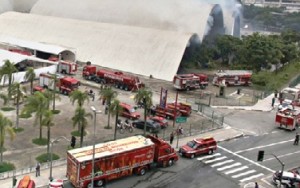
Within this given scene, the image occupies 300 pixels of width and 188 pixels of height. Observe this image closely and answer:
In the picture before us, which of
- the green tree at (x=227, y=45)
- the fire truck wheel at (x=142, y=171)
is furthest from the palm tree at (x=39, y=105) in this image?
the green tree at (x=227, y=45)

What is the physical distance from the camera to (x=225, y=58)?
298 feet

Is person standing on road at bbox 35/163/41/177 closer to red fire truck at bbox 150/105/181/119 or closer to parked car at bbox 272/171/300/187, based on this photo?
parked car at bbox 272/171/300/187

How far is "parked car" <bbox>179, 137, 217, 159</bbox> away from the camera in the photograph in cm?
4066

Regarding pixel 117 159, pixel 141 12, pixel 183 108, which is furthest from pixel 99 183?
pixel 141 12

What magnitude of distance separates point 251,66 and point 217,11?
15961 millimetres

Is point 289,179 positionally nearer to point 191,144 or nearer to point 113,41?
point 191,144

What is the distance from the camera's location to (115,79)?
214 feet

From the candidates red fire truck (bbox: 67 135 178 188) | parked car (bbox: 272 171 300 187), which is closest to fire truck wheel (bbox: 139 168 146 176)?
red fire truck (bbox: 67 135 178 188)

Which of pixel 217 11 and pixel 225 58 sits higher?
pixel 217 11

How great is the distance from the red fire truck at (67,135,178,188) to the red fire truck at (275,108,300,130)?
1827cm

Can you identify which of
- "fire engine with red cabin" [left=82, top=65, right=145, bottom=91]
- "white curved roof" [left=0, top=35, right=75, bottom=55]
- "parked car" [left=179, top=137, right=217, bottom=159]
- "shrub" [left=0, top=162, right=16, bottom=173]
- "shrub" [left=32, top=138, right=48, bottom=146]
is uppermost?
"white curved roof" [left=0, top=35, right=75, bottom=55]

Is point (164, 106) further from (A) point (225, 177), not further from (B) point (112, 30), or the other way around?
(B) point (112, 30)

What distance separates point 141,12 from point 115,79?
29.1 meters

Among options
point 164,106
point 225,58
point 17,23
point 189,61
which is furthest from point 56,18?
point 164,106
